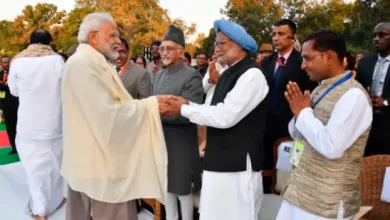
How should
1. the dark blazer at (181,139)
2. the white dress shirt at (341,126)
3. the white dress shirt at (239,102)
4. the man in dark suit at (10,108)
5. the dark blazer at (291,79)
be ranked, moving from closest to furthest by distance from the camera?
1. the white dress shirt at (341,126)
2. the white dress shirt at (239,102)
3. the dark blazer at (181,139)
4. the dark blazer at (291,79)
5. the man in dark suit at (10,108)

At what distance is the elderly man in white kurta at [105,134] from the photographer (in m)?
2.52

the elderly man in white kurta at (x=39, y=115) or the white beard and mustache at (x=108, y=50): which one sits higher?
the white beard and mustache at (x=108, y=50)

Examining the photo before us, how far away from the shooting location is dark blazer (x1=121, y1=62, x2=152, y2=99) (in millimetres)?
4090

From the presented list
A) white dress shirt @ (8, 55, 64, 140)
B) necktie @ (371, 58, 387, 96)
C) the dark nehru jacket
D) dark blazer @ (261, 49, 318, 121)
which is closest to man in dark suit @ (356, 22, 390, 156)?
necktie @ (371, 58, 387, 96)

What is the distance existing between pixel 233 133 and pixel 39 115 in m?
2.28

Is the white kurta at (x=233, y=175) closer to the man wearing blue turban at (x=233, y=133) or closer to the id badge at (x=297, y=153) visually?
the man wearing blue turban at (x=233, y=133)

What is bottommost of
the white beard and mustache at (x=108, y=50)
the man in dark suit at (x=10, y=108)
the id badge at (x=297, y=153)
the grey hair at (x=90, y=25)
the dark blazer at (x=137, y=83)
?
the man in dark suit at (x=10, y=108)

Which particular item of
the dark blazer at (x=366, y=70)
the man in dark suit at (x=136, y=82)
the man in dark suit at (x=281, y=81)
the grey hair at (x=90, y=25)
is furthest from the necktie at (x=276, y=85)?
the grey hair at (x=90, y=25)

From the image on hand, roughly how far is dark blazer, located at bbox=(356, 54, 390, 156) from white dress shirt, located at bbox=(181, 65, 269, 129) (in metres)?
1.91

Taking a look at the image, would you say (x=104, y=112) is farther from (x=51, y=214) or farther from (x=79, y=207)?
(x=51, y=214)

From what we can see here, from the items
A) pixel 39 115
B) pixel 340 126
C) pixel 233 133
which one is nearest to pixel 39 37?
pixel 39 115

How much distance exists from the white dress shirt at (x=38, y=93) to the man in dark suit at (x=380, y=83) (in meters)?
3.12

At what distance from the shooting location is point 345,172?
1.96 metres

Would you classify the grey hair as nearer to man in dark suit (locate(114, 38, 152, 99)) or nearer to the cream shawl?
the cream shawl
